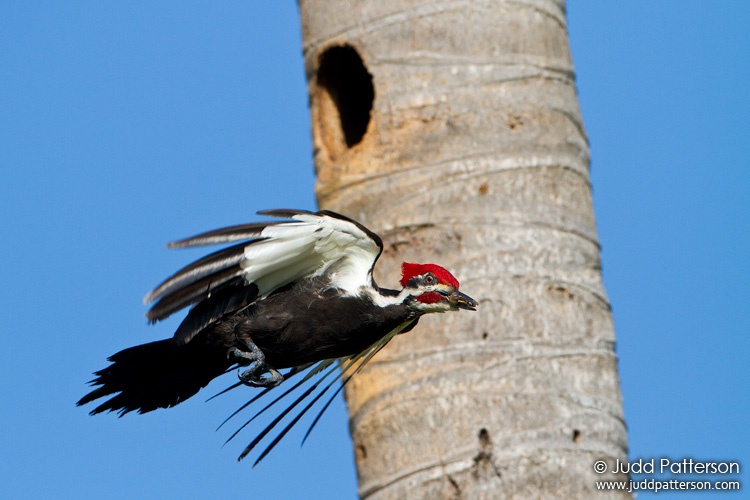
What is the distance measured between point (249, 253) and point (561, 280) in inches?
63.9

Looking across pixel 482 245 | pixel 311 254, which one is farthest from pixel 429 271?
pixel 482 245

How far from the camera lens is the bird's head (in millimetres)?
6082

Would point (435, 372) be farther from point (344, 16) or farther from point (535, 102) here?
point (344, 16)

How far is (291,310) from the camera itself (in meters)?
6.07

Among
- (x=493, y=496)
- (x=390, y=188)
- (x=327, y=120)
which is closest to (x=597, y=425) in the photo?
(x=493, y=496)

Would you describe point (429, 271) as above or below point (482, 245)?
below

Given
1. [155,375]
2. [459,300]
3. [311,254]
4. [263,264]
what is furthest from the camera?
[155,375]

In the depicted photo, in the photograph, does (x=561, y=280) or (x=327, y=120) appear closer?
(x=561, y=280)

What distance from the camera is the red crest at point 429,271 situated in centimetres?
611

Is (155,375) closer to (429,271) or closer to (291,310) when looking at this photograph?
(291,310)

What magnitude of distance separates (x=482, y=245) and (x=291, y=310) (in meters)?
1.06

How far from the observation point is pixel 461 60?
7.06m

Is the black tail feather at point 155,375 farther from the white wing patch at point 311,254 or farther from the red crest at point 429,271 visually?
the red crest at point 429,271

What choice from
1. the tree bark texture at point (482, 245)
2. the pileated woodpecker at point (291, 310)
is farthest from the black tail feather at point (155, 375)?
the tree bark texture at point (482, 245)
